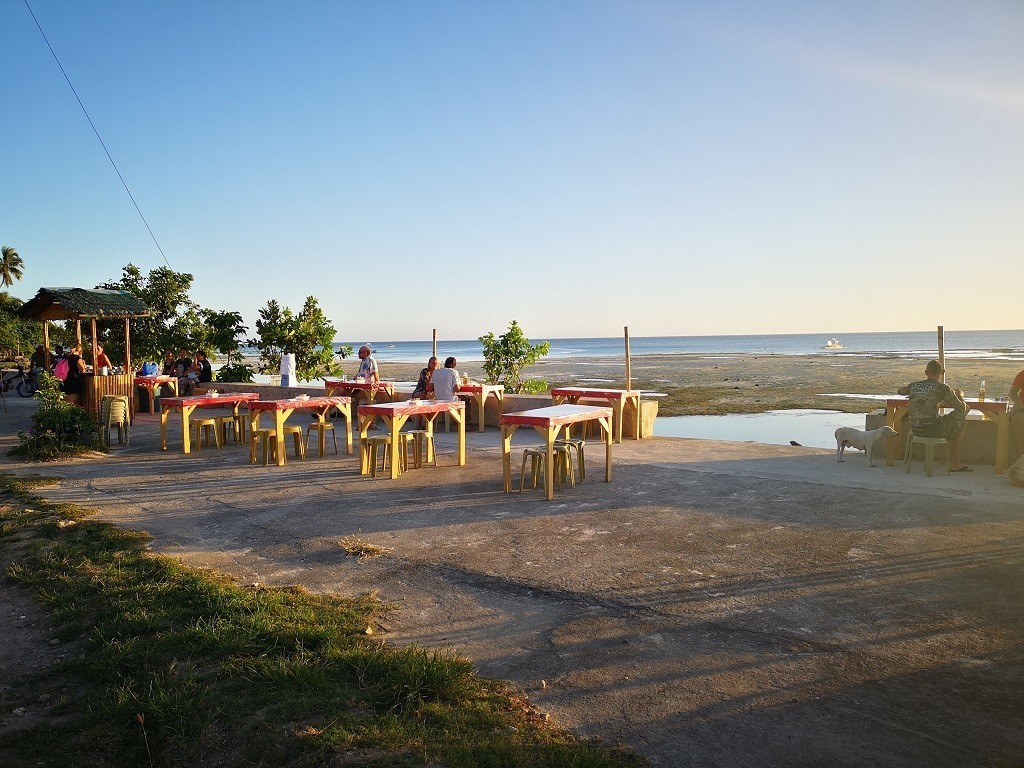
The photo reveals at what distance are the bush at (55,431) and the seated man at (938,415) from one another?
10933mm

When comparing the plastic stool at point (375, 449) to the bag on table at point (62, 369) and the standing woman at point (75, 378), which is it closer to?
the standing woman at point (75, 378)

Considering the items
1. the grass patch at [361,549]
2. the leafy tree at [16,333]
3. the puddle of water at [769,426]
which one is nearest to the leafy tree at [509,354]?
the puddle of water at [769,426]

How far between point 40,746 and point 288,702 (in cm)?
95

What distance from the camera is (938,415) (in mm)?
8352

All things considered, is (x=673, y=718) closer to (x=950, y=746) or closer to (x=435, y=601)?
(x=950, y=746)

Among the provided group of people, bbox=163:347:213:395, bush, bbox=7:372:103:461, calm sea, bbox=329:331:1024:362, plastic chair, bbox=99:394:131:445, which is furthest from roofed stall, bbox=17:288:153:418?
calm sea, bbox=329:331:1024:362

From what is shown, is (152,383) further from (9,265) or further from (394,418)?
(9,265)

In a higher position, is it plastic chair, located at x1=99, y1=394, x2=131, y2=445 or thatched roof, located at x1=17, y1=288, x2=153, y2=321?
thatched roof, located at x1=17, y1=288, x2=153, y2=321

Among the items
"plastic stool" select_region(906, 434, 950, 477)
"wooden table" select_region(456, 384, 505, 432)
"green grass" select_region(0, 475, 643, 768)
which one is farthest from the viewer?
"wooden table" select_region(456, 384, 505, 432)

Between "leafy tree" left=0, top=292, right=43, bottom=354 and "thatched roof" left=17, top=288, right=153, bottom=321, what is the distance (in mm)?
24237

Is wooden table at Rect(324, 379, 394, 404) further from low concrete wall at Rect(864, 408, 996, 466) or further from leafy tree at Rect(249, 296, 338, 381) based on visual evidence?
low concrete wall at Rect(864, 408, 996, 466)

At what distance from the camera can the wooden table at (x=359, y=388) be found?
13078 millimetres

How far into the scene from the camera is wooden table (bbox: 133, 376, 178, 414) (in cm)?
1573

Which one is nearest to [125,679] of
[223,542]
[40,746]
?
[40,746]
